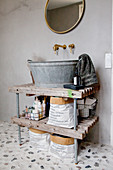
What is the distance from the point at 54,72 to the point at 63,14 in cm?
85

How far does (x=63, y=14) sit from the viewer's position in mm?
1929

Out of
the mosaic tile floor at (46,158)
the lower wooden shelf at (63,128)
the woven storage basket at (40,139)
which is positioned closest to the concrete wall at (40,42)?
the mosaic tile floor at (46,158)

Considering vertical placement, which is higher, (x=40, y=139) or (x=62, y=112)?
(x=62, y=112)

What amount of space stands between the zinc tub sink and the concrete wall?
47 centimetres

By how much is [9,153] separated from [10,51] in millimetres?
1552

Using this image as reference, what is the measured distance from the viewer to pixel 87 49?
1.85 meters

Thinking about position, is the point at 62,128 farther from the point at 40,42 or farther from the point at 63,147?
the point at 40,42

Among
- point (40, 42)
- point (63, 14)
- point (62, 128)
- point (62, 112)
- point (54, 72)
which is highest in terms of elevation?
point (63, 14)

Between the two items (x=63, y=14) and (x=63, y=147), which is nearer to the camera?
(x=63, y=147)

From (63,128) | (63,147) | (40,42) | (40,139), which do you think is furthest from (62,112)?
(40,42)

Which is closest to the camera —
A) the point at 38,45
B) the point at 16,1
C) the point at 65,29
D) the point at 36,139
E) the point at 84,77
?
the point at 84,77

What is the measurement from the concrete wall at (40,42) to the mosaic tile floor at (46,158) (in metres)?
0.21

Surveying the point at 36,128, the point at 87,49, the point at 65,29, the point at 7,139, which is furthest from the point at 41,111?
the point at 65,29

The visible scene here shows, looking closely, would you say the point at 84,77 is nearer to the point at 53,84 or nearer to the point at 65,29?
the point at 53,84
